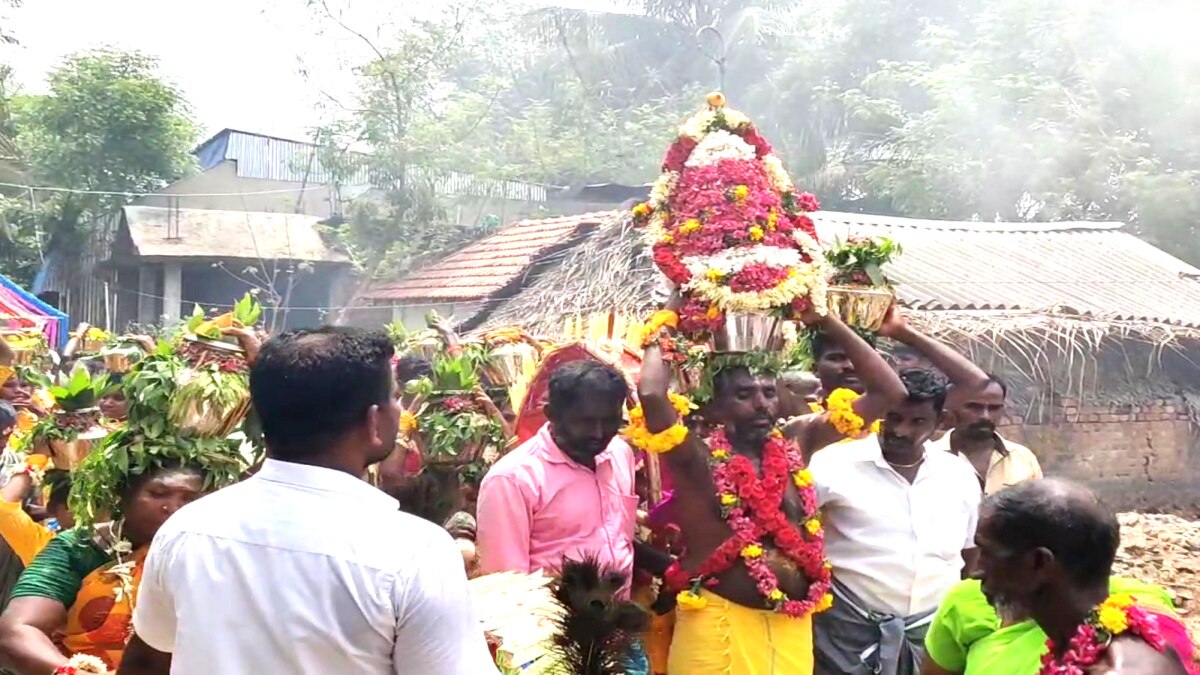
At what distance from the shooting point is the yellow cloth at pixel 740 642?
4270 mm

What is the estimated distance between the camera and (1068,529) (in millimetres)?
2574

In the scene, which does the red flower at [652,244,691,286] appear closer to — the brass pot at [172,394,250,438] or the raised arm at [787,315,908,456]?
the raised arm at [787,315,908,456]

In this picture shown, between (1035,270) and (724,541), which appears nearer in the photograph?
(724,541)

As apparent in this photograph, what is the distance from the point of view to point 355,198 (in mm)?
24188

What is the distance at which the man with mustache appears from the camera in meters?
5.39

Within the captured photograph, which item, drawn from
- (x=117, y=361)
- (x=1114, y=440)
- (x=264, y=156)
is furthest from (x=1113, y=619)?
(x=264, y=156)

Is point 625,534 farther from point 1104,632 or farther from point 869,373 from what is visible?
point 1104,632

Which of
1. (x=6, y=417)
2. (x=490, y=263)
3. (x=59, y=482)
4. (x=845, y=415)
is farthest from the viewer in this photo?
(x=490, y=263)

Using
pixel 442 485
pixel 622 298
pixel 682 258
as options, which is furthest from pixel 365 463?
pixel 622 298

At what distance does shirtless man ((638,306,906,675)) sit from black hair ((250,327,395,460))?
80.1 inches

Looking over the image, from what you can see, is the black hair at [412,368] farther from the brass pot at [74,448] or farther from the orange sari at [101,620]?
the orange sari at [101,620]

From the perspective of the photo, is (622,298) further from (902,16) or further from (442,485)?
(902,16)

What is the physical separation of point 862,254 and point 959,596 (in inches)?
76.2

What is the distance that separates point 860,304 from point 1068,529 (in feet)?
7.20
